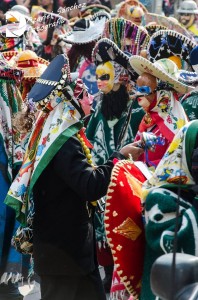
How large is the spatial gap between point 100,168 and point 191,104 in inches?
64.0

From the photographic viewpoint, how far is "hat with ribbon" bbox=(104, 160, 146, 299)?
4047mm

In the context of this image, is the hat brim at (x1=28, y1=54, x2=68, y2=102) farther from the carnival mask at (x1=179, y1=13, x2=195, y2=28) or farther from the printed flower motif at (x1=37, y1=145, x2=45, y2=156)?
the carnival mask at (x1=179, y1=13, x2=195, y2=28)

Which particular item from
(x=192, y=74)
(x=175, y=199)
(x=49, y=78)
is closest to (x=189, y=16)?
(x=192, y=74)

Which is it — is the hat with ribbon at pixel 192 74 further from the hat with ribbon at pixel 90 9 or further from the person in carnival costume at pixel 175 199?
the hat with ribbon at pixel 90 9

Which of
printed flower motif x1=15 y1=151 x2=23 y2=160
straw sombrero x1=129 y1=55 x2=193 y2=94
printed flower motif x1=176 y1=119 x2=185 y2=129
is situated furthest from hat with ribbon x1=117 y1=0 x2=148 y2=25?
printed flower motif x1=176 y1=119 x2=185 y2=129

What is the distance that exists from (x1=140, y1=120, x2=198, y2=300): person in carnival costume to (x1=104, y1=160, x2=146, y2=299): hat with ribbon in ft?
0.75

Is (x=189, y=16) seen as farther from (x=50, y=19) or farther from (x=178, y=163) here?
(x=178, y=163)

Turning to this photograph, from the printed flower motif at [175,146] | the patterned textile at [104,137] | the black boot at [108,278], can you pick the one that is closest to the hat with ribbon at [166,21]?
the patterned textile at [104,137]

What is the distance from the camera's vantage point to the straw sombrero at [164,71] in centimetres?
545

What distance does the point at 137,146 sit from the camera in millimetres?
4766

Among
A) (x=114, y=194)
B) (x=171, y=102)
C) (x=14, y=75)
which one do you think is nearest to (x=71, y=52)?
(x=14, y=75)

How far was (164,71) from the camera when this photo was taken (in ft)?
18.0

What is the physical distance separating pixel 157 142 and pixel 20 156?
136 cm

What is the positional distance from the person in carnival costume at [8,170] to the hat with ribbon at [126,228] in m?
2.06
